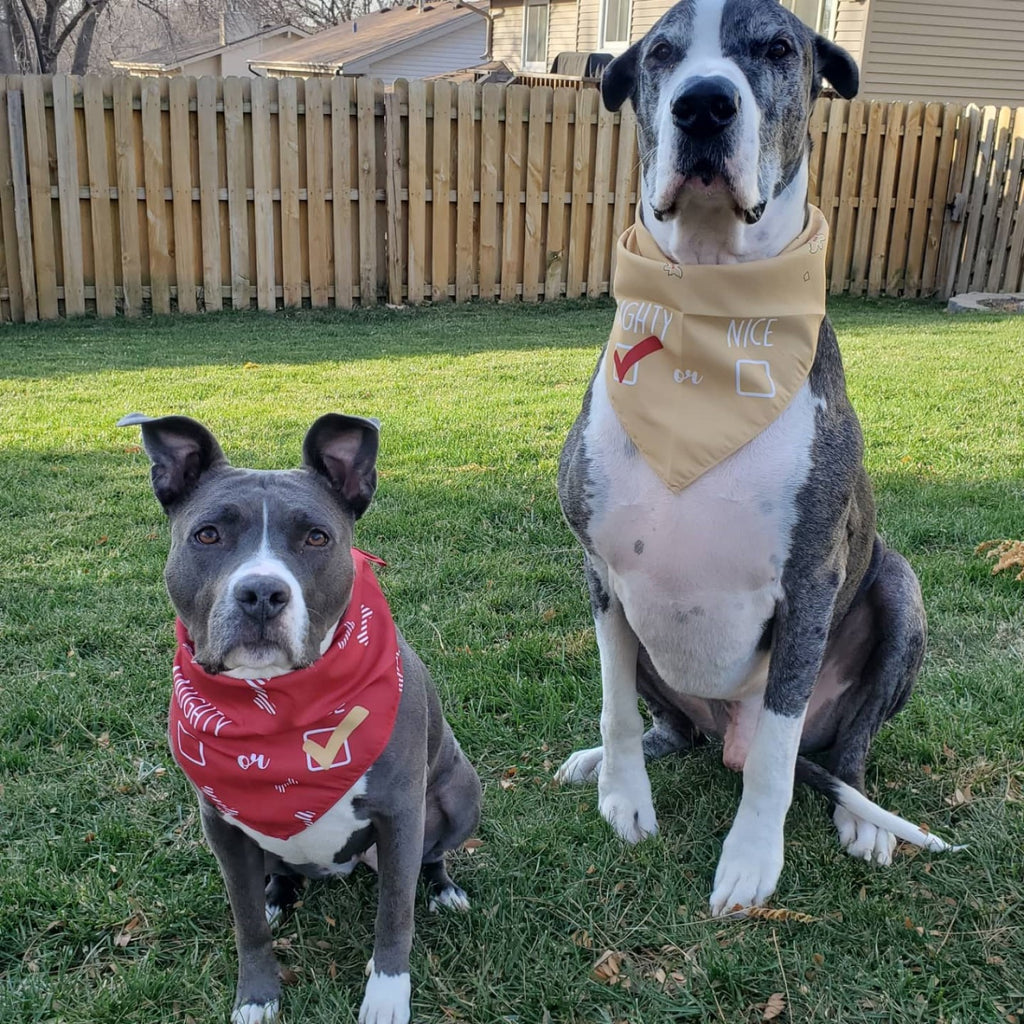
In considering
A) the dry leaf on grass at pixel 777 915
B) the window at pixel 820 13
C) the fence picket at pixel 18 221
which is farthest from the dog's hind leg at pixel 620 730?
the window at pixel 820 13

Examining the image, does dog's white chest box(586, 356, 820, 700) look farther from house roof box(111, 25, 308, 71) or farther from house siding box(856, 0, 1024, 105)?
house roof box(111, 25, 308, 71)

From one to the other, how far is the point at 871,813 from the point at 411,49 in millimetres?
39466

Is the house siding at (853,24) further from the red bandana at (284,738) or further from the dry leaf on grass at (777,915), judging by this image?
the red bandana at (284,738)

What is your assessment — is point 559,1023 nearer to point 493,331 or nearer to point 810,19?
point 493,331

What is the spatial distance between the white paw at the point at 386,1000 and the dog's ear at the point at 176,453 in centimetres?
134

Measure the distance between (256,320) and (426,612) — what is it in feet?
26.2

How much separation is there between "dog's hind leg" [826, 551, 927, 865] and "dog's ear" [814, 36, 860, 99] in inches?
61.2

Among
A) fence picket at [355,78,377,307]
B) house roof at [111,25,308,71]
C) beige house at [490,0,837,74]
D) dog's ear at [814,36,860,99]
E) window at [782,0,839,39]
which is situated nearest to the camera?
dog's ear at [814,36,860,99]

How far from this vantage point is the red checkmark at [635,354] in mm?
2959

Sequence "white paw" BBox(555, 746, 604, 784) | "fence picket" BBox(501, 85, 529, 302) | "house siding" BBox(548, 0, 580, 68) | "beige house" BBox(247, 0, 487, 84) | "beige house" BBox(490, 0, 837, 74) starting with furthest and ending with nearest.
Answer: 1. "beige house" BBox(247, 0, 487, 84)
2. "house siding" BBox(548, 0, 580, 68)
3. "beige house" BBox(490, 0, 837, 74)
4. "fence picket" BBox(501, 85, 529, 302)
5. "white paw" BBox(555, 746, 604, 784)

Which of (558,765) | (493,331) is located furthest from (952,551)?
(493,331)

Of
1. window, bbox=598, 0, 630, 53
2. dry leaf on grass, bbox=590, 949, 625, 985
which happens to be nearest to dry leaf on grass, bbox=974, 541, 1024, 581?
dry leaf on grass, bbox=590, 949, 625, 985

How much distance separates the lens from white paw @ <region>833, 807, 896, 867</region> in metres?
3.02

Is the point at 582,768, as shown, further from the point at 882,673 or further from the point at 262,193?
the point at 262,193
